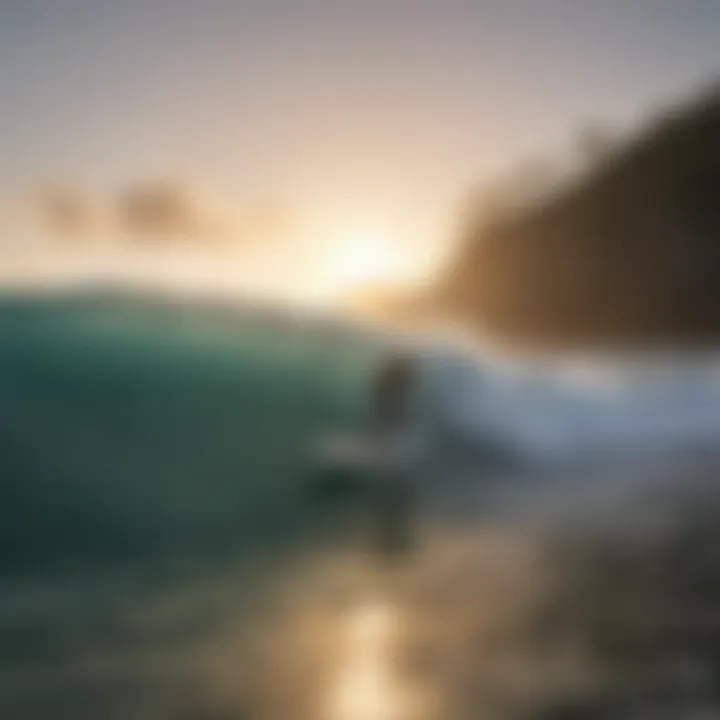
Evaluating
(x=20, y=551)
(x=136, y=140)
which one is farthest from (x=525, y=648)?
(x=136, y=140)

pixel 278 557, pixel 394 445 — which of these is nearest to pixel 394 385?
pixel 394 445

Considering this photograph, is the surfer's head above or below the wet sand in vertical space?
above

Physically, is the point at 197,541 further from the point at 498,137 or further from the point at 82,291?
the point at 498,137

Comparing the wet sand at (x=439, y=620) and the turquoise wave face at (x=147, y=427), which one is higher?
the turquoise wave face at (x=147, y=427)

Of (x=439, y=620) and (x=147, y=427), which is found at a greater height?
(x=147, y=427)

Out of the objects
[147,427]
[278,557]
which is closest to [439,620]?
[278,557]

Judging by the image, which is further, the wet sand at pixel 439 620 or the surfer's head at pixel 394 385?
the surfer's head at pixel 394 385

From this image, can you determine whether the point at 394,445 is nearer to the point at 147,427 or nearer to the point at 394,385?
the point at 394,385
